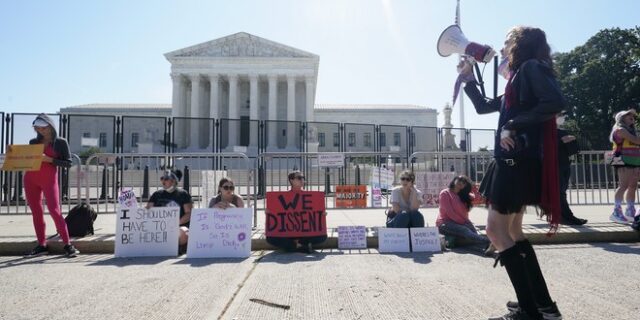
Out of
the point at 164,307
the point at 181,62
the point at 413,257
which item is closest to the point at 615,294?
the point at 413,257

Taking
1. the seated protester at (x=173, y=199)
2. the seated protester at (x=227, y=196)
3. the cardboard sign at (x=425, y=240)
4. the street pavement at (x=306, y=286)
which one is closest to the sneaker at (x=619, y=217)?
the street pavement at (x=306, y=286)

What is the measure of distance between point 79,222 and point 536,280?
5.89 metres

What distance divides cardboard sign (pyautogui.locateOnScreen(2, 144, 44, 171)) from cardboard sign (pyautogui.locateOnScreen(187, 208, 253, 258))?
2078mm

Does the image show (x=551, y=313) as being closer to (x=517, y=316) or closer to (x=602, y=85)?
(x=517, y=316)

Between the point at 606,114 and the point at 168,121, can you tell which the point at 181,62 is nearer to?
the point at 168,121

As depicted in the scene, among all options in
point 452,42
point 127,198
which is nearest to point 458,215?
point 452,42

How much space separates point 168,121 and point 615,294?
49.4 ft

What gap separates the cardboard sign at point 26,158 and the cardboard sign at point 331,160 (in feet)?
14.4

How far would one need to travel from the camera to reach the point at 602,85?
39.1 m

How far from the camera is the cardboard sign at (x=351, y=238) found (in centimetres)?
535

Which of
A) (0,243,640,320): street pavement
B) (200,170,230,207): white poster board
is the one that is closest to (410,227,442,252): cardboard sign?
(0,243,640,320): street pavement

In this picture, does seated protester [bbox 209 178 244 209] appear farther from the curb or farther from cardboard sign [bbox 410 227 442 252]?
cardboard sign [bbox 410 227 442 252]

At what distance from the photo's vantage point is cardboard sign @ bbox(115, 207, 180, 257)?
503cm

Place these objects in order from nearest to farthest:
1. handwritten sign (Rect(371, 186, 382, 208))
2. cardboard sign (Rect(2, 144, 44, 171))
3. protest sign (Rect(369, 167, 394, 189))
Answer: cardboard sign (Rect(2, 144, 44, 171)) < protest sign (Rect(369, 167, 394, 189)) < handwritten sign (Rect(371, 186, 382, 208))
